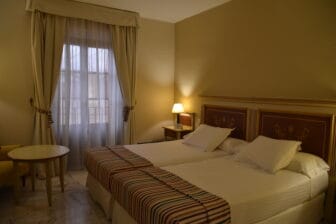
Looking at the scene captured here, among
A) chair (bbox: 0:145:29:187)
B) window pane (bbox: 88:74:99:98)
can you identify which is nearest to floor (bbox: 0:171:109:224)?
chair (bbox: 0:145:29:187)

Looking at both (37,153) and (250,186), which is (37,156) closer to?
(37,153)

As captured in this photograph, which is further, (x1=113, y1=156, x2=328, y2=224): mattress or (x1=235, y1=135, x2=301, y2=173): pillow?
(x1=235, y1=135, x2=301, y2=173): pillow

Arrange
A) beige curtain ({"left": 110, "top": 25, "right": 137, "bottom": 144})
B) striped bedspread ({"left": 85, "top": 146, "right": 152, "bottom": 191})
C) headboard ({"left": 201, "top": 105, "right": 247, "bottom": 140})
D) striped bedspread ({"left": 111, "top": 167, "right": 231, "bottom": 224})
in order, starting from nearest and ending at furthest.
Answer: striped bedspread ({"left": 111, "top": 167, "right": 231, "bottom": 224}) < striped bedspread ({"left": 85, "top": 146, "right": 152, "bottom": 191}) < headboard ({"left": 201, "top": 105, "right": 247, "bottom": 140}) < beige curtain ({"left": 110, "top": 25, "right": 137, "bottom": 144})

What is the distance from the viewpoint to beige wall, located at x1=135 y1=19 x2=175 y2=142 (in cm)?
452

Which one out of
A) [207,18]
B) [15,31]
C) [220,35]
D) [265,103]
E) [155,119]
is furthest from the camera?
[155,119]

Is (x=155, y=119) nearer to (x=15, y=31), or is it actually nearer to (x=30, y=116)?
(x=30, y=116)

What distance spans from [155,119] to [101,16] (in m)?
2.06

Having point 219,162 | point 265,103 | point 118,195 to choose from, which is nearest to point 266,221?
point 219,162

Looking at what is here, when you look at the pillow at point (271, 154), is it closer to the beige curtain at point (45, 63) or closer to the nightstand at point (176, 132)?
the nightstand at point (176, 132)

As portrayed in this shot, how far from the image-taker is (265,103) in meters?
3.06

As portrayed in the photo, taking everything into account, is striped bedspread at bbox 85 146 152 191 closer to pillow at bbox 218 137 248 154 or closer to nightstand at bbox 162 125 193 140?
pillow at bbox 218 137 248 154

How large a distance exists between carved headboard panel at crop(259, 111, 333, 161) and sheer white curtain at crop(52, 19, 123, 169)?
246 centimetres

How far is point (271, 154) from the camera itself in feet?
8.10

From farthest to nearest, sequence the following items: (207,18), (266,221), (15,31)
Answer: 1. (207,18)
2. (15,31)
3. (266,221)
